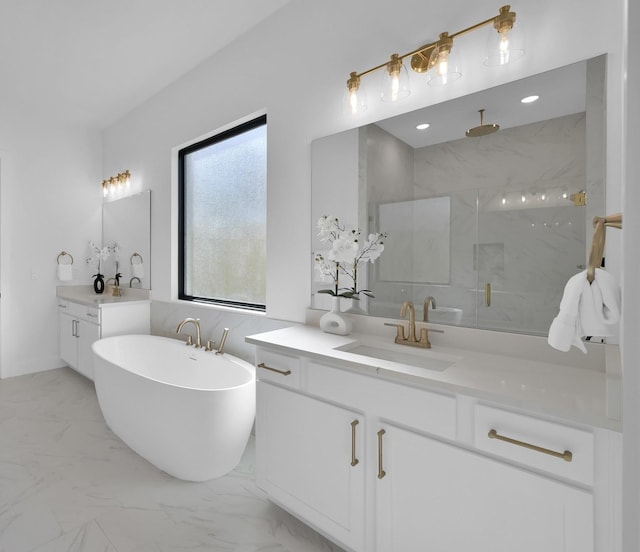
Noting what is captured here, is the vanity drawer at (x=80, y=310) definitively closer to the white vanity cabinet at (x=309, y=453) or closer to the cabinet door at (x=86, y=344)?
the cabinet door at (x=86, y=344)

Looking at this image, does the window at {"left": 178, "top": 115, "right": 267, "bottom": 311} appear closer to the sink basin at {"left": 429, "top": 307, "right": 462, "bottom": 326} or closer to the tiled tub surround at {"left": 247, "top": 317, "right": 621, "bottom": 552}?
the tiled tub surround at {"left": 247, "top": 317, "right": 621, "bottom": 552}

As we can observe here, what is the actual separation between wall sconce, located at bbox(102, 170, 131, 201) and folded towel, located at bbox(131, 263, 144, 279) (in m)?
0.87

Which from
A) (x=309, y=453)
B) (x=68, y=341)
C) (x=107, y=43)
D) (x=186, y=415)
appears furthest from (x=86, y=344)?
(x=309, y=453)

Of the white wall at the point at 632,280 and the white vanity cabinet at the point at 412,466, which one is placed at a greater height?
the white wall at the point at 632,280

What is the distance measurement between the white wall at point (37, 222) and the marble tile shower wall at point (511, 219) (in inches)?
164

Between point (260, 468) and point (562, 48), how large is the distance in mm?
2199

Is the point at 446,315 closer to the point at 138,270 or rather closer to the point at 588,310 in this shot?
the point at 588,310

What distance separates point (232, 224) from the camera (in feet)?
9.73

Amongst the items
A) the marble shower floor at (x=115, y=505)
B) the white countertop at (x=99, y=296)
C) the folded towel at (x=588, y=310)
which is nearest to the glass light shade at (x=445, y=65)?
the folded towel at (x=588, y=310)

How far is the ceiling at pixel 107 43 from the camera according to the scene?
2.33m

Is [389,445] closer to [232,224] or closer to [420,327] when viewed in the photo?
[420,327]

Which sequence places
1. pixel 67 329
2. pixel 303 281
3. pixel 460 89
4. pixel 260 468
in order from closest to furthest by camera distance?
pixel 460 89, pixel 260 468, pixel 303 281, pixel 67 329

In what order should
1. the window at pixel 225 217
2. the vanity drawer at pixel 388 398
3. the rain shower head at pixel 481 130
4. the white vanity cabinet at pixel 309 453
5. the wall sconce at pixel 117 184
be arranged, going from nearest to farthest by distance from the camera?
1. the vanity drawer at pixel 388 398
2. the white vanity cabinet at pixel 309 453
3. the rain shower head at pixel 481 130
4. the window at pixel 225 217
5. the wall sconce at pixel 117 184

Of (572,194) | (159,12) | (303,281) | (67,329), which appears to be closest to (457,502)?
(572,194)
